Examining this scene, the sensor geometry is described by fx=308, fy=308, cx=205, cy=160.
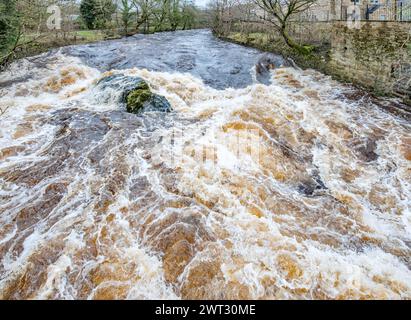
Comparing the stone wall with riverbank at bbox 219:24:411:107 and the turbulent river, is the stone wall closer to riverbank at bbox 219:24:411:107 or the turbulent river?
riverbank at bbox 219:24:411:107

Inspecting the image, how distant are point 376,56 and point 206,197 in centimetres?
845

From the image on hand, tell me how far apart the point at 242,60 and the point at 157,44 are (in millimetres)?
7104

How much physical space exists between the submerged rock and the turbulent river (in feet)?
1.05

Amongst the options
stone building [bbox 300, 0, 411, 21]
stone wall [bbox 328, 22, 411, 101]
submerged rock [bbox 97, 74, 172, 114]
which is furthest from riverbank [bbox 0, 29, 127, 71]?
stone building [bbox 300, 0, 411, 21]

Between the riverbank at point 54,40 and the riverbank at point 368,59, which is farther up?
the riverbank at point 54,40

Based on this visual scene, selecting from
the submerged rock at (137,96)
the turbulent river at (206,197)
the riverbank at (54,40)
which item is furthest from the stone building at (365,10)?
the riverbank at (54,40)

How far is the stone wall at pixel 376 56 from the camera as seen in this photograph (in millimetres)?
9367

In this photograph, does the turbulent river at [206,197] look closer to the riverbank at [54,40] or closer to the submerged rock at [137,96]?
the submerged rock at [137,96]

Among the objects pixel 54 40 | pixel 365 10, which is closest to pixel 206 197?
pixel 365 10

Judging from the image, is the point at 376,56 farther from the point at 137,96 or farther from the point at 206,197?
the point at 206,197

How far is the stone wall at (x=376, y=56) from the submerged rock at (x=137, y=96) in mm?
6850

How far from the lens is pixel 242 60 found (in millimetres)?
14461

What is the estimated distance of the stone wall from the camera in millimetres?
9367
